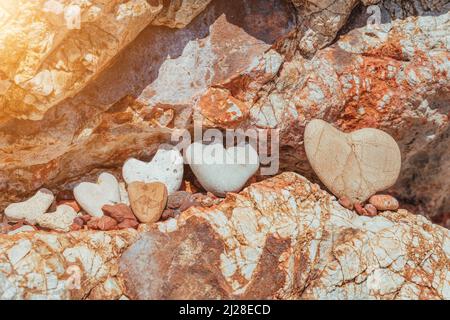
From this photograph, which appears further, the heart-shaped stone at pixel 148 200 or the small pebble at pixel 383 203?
the small pebble at pixel 383 203

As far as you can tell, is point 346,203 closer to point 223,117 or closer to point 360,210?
point 360,210

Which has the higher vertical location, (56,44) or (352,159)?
(56,44)

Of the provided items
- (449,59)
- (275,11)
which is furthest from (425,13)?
(275,11)

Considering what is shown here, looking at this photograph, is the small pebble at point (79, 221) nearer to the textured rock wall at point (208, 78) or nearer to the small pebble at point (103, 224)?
the small pebble at point (103, 224)

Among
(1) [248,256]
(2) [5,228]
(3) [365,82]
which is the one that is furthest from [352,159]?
(2) [5,228]

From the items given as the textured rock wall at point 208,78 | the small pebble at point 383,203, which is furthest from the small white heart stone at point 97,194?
the small pebble at point 383,203

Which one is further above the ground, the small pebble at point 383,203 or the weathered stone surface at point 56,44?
the weathered stone surface at point 56,44
